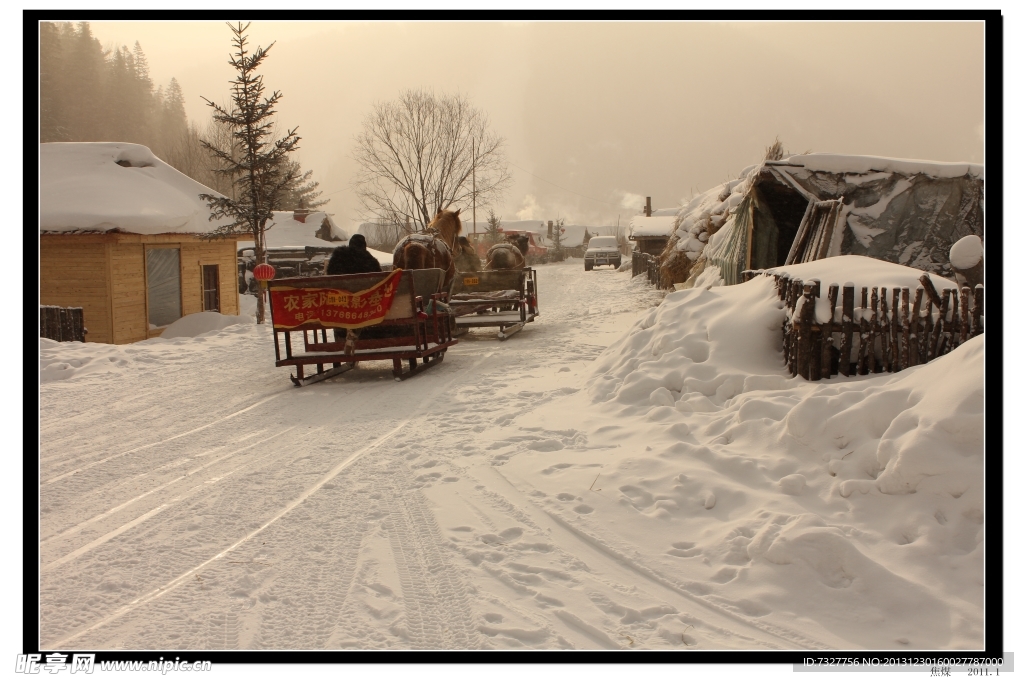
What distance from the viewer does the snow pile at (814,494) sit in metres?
3.58

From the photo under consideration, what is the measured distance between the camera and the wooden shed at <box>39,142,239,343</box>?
16812 millimetres

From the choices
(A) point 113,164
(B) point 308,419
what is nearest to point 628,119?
(A) point 113,164

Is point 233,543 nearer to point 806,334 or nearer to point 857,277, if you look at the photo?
point 806,334

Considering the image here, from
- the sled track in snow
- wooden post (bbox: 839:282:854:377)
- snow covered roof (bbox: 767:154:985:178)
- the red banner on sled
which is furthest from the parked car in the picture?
wooden post (bbox: 839:282:854:377)

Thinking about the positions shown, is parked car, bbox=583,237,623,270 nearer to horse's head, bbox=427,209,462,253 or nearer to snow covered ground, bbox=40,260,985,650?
horse's head, bbox=427,209,462,253

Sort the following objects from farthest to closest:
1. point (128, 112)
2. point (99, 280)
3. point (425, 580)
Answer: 1. point (128, 112)
2. point (99, 280)
3. point (425, 580)

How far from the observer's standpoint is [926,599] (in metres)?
3.55

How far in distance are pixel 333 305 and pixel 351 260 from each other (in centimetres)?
172

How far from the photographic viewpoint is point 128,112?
68562 mm

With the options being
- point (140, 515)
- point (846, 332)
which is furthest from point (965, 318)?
point (140, 515)

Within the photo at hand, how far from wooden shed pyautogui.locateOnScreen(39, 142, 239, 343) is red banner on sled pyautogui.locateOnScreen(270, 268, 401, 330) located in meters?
8.54

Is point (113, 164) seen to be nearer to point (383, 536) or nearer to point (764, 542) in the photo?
point (383, 536)

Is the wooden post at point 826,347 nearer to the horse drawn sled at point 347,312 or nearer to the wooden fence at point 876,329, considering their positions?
the wooden fence at point 876,329

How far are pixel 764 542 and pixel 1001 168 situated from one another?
8.03 ft
